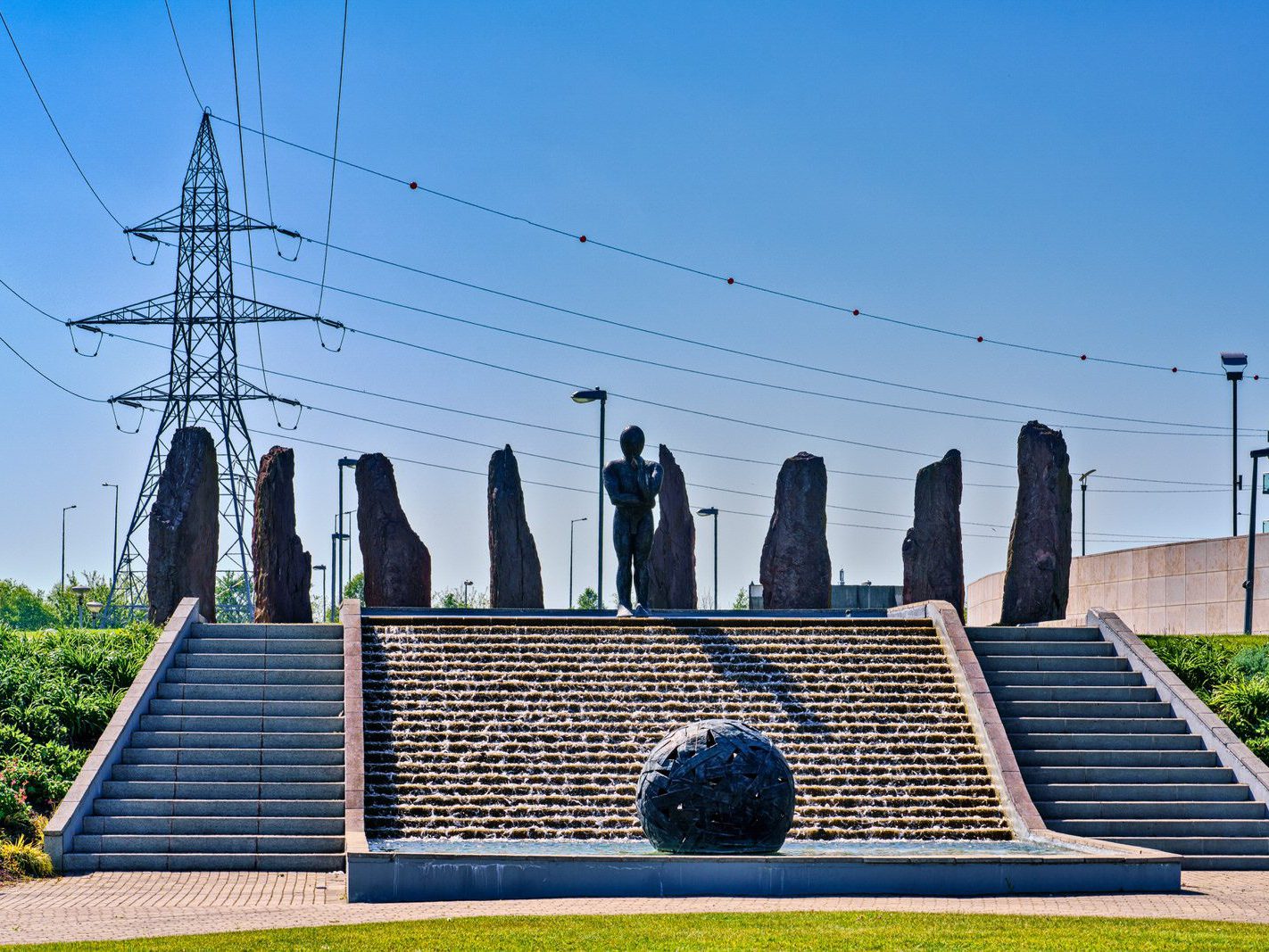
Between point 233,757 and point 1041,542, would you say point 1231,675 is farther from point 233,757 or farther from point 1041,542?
point 233,757

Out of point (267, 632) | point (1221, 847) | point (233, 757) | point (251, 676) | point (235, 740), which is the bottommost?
point (1221, 847)

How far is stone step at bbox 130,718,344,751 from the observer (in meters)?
18.8

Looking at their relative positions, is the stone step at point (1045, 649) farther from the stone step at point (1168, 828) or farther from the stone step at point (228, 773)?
the stone step at point (228, 773)

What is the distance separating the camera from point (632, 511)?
23547mm

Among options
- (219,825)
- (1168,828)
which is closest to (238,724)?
(219,825)

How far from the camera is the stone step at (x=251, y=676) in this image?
2039cm

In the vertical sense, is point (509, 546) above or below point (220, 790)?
above

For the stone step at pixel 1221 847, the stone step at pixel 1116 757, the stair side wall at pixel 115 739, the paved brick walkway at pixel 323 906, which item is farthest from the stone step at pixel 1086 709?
the stair side wall at pixel 115 739

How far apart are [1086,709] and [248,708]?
10.4m

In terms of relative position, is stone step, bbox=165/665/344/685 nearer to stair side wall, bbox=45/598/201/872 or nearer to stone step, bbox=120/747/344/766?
stair side wall, bbox=45/598/201/872

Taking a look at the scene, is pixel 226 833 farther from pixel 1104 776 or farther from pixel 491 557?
pixel 491 557

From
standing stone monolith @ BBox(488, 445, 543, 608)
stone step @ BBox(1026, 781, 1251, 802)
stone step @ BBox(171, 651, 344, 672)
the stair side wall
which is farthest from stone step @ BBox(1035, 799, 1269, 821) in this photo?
standing stone monolith @ BBox(488, 445, 543, 608)

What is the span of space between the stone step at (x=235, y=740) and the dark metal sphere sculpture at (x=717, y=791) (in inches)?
235

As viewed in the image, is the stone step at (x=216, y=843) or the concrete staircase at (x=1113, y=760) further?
the concrete staircase at (x=1113, y=760)
